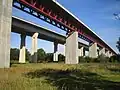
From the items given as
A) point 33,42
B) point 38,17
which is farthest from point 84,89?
point 33,42

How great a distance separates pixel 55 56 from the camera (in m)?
106

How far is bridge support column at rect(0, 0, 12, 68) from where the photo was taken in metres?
32.5

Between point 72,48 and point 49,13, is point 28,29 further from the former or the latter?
point 49,13

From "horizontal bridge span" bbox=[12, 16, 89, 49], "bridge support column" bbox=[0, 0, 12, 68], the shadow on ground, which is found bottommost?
the shadow on ground

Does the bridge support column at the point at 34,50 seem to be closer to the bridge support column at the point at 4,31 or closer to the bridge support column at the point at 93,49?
the bridge support column at the point at 93,49

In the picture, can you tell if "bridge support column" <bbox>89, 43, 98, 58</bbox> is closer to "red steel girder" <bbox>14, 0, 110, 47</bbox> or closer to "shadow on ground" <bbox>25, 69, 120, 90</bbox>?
"red steel girder" <bbox>14, 0, 110, 47</bbox>

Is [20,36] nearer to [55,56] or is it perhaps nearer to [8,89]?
[55,56]

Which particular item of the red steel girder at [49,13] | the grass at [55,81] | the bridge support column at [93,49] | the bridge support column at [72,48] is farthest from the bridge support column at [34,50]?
the grass at [55,81]

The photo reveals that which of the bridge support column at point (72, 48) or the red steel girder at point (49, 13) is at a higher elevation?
the red steel girder at point (49, 13)

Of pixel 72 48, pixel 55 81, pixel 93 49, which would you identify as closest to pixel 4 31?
pixel 55 81

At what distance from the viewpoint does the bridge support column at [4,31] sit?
107 ft

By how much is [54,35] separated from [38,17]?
35.7 meters

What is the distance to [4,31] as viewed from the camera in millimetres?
33125

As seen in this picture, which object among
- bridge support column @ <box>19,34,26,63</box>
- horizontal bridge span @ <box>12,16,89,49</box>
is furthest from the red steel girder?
bridge support column @ <box>19,34,26,63</box>
